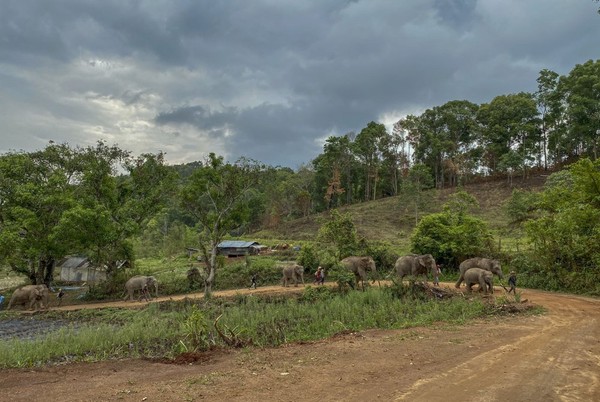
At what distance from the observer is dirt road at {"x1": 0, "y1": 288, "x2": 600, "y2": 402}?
23.4ft

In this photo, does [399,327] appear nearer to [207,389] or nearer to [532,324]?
[532,324]

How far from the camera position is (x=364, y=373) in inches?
325

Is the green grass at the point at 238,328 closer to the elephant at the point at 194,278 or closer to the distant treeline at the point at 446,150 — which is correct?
the elephant at the point at 194,278

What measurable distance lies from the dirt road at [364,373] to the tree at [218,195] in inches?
637

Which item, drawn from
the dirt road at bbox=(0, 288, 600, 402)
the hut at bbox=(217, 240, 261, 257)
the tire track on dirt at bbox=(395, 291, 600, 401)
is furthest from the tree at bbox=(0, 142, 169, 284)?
the tire track on dirt at bbox=(395, 291, 600, 401)

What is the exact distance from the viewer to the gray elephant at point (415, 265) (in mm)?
23328

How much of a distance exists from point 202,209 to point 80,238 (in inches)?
312

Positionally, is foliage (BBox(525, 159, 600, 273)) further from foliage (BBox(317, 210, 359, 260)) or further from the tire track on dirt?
foliage (BBox(317, 210, 359, 260))

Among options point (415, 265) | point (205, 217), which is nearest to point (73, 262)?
point (205, 217)

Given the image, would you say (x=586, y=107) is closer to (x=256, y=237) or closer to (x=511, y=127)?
(x=511, y=127)

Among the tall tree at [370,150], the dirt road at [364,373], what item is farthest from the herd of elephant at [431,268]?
the tall tree at [370,150]

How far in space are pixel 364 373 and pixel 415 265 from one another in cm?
1616

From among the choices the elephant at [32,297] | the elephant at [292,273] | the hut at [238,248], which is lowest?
the elephant at [32,297]

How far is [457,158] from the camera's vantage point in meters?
75.3
